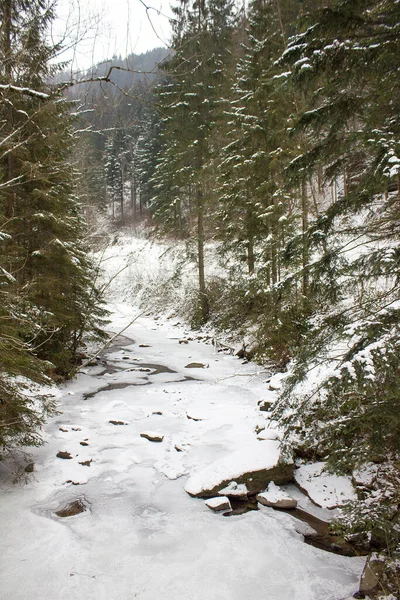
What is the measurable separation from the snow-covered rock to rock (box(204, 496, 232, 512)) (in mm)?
174

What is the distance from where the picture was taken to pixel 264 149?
13.5m

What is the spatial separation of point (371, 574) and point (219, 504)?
204 cm

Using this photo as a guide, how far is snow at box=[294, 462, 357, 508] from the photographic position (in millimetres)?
4992

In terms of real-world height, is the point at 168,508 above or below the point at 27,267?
below

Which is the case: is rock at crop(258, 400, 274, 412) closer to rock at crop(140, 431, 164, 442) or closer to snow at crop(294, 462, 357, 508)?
snow at crop(294, 462, 357, 508)

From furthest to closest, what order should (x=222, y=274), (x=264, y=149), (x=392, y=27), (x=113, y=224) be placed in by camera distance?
1. (x=113, y=224)
2. (x=222, y=274)
3. (x=264, y=149)
4. (x=392, y=27)

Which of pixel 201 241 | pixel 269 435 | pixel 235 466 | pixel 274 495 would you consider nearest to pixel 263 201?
pixel 201 241

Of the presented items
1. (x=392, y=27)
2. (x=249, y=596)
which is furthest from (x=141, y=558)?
(x=392, y=27)

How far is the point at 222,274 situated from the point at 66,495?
54.1 feet

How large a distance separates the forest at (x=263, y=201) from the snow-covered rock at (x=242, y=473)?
42 cm

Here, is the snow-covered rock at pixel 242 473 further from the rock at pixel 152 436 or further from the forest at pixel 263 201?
the rock at pixel 152 436

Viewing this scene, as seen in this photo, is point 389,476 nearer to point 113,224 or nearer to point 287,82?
point 287,82

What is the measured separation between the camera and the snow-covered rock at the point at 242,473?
5.35 m

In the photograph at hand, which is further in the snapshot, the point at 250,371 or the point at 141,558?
the point at 250,371
